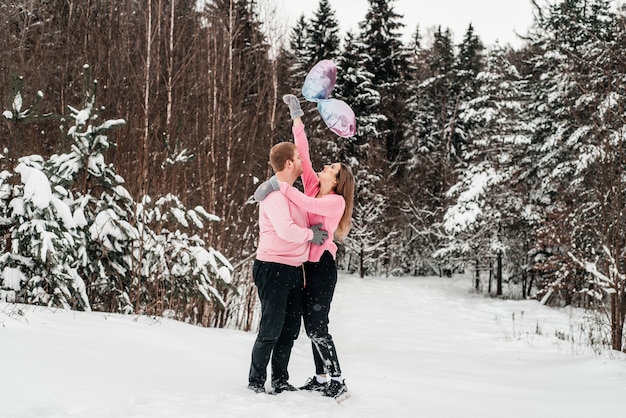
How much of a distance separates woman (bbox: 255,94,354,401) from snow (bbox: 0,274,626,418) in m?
0.26

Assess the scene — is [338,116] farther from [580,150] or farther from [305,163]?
[580,150]

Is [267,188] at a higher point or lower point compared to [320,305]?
higher

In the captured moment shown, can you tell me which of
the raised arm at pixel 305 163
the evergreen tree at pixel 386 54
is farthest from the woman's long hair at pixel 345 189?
the evergreen tree at pixel 386 54

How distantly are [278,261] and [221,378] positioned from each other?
1.01m

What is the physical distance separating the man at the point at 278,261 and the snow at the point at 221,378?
0.25 m

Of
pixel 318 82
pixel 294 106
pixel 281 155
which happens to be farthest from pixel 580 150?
pixel 281 155

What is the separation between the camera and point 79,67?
9375 mm

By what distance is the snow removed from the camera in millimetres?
2771

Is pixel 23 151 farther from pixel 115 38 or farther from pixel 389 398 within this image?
pixel 389 398

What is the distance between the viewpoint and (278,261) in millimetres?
3594

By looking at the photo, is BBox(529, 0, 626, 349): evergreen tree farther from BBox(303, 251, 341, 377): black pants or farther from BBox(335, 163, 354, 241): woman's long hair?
BBox(303, 251, 341, 377): black pants

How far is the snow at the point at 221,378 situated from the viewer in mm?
2771

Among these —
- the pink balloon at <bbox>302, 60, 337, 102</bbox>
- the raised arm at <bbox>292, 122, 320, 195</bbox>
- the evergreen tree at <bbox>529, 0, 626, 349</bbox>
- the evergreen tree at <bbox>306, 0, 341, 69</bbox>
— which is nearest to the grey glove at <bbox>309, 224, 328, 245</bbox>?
the raised arm at <bbox>292, 122, 320, 195</bbox>

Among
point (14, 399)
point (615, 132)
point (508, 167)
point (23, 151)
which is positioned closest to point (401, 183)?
point (508, 167)
